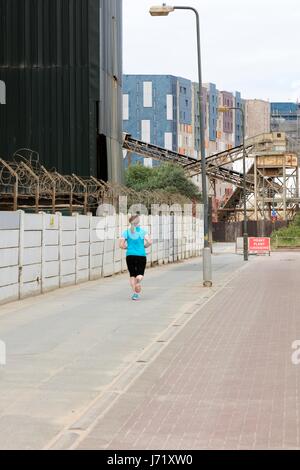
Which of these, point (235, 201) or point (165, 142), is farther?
point (165, 142)

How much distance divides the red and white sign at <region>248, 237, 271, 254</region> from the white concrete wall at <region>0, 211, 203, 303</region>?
67.4 feet

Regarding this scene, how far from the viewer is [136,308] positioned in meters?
17.5

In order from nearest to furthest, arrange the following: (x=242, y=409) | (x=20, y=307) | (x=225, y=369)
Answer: (x=242, y=409), (x=225, y=369), (x=20, y=307)

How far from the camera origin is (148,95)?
380ft

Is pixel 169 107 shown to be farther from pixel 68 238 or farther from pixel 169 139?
pixel 68 238

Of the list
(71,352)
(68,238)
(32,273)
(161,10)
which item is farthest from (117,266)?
(71,352)

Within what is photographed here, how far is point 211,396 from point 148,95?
356 ft

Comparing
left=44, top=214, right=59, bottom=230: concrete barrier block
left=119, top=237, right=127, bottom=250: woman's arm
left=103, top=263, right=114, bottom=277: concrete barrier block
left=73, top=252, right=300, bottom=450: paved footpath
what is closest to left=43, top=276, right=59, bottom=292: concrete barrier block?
left=44, top=214, right=59, bottom=230: concrete barrier block

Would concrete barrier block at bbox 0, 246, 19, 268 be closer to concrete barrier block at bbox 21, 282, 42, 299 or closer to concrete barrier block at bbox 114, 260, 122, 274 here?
concrete barrier block at bbox 21, 282, 42, 299

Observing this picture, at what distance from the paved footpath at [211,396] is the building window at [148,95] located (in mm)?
101857

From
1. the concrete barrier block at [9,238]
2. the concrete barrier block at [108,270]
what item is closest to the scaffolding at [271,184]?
the concrete barrier block at [108,270]

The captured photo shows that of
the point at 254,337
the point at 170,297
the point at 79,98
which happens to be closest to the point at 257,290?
the point at 170,297
